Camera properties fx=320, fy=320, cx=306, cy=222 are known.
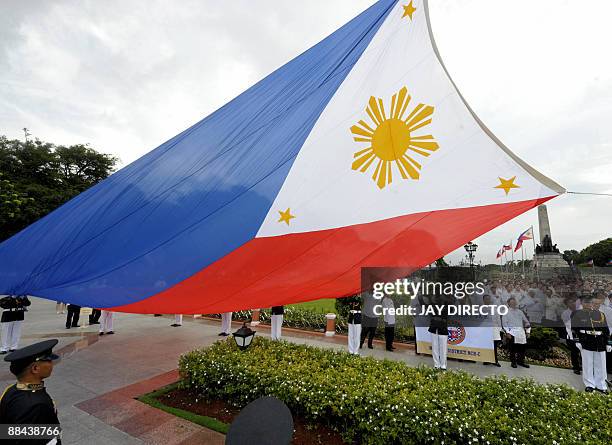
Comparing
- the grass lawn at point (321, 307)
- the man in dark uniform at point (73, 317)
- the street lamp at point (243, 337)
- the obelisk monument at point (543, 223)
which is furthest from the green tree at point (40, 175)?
the obelisk monument at point (543, 223)

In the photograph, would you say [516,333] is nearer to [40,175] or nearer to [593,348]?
[593,348]

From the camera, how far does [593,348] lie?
7180mm

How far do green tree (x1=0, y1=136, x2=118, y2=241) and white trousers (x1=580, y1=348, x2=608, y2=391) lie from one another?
29.6 metres

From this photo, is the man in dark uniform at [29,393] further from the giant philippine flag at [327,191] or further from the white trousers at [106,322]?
the white trousers at [106,322]

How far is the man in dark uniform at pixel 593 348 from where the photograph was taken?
23.4ft

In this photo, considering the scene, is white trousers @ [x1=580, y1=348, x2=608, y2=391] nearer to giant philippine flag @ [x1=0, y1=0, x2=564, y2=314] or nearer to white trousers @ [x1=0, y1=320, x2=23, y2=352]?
giant philippine flag @ [x1=0, y1=0, x2=564, y2=314]

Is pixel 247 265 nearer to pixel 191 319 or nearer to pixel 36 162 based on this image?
pixel 191 319

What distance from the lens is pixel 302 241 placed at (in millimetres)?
2742

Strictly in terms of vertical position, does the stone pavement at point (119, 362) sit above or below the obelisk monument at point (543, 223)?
below

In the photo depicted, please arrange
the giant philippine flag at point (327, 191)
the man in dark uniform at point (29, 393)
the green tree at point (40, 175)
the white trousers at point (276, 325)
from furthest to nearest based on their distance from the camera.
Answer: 1. the green tree at point (40, 175)
2. the white trousers at point (276, 325)
3. the man in dark uniform at point (29, 393)
4. the giant philippine flag at point (327, 191)

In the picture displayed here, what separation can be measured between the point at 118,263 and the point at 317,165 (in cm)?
215

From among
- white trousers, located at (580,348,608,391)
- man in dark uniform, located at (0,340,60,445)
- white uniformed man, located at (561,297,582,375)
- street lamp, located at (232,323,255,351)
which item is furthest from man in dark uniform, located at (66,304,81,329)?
white uniformed man, located at (561,297,582,375)

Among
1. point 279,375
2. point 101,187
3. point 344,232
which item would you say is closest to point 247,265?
point 344,232

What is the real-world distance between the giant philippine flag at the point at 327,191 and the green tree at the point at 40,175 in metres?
25.6
